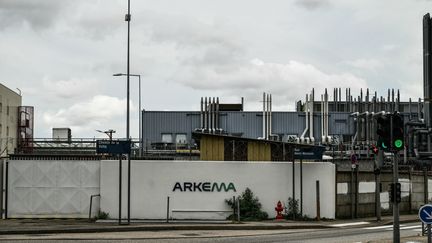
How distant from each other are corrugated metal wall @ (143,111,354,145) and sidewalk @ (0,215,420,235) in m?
36.5

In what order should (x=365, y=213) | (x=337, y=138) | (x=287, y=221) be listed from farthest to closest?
(x=337, y=138) → (x=365, y=213) → (x=287, y=221)

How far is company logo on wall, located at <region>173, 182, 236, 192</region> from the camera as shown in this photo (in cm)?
2898

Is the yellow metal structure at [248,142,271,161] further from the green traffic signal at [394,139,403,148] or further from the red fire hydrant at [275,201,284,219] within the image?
the green traffic signal at [394,139,403,148]

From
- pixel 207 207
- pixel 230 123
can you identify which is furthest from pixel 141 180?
pixel 230 123

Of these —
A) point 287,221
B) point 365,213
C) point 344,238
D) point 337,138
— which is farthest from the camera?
point 337,138

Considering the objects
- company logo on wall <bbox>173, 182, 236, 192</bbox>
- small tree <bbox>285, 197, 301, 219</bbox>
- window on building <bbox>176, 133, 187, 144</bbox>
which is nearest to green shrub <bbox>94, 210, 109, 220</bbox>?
company logo on wall <bbox>173, 182, 236, 192</bbox>

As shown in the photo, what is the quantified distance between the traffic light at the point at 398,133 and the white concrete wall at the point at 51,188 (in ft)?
51.8

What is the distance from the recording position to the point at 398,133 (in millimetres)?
16375

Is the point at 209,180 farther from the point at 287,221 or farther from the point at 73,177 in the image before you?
the point at 73,177

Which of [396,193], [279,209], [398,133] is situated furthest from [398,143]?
[279,209]

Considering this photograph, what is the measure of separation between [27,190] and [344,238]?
1415cm

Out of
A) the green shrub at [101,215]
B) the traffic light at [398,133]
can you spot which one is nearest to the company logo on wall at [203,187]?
the green shrub at [101,215]

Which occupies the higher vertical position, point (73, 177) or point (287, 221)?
point (73, 177)

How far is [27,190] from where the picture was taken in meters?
28.2
